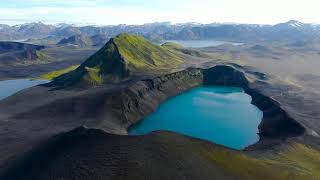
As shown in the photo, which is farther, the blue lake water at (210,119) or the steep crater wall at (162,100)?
the blue lake water at (210,119)

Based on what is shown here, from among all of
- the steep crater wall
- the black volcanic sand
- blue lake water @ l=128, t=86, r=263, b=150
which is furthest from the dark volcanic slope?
the steep crater wall

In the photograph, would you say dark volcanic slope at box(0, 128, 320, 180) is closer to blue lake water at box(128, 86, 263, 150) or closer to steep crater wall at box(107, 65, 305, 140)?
blue lake water at box(128, 86, 263, 150)

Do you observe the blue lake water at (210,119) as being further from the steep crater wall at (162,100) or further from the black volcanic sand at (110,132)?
the black volcanic sand at (110,132)

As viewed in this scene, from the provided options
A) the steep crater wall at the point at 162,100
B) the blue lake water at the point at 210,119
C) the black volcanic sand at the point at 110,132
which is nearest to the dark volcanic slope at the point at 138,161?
the black volcanic sand at the point at 110,132

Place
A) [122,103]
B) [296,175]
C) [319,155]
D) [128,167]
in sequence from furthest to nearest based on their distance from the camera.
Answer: [122,103] < [319,155] < [296,175] < [128,167]

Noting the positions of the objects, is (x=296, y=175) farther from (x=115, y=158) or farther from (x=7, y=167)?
(x=7, y=167)

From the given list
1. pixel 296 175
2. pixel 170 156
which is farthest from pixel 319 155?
pixel 170 156
